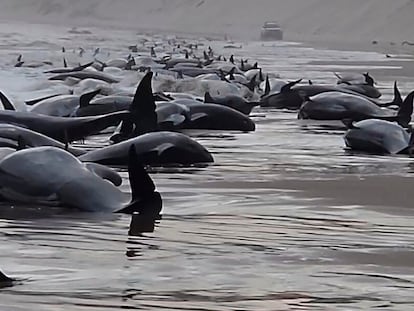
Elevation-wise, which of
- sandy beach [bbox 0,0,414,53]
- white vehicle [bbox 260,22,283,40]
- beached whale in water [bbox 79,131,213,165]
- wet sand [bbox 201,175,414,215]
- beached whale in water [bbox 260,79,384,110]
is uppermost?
sandy beach [bbox 0,0,414,53]

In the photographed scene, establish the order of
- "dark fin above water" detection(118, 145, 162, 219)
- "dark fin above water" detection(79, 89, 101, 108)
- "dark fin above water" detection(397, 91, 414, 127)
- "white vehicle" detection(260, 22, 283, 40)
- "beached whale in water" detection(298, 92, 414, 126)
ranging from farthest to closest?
"white vehicle" detection(260, 22, 283, 40), "beached whale in water" detection(298, 92, 414, 126), "dark fin above water" detection(397, 91, 414, 127), "dark fin above water" detection(79, 89, 101, 108), "dark fin above water" detection(118, 145, 162, 219)

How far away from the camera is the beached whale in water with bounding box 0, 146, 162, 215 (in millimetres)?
4453

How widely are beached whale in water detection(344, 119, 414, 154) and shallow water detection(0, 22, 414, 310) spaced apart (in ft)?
3.52

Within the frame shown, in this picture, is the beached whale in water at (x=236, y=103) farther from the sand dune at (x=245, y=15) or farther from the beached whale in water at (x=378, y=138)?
the sand dune at (x=245, y=15)

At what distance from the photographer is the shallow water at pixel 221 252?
10.0 feet

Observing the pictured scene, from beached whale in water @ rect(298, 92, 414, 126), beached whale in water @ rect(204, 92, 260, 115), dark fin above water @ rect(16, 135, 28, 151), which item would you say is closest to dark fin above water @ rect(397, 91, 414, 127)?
beached whale in water @ rect(298, 92, 414, 126)

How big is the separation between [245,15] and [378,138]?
219 ft

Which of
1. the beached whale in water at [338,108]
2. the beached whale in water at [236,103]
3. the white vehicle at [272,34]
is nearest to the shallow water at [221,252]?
the beached whale in water at [338,108]

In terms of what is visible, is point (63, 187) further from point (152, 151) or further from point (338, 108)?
point (338, 108)

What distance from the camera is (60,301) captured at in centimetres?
297

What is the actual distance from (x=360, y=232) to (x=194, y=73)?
37.9 feet

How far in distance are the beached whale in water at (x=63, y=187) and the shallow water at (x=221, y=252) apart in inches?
3.5

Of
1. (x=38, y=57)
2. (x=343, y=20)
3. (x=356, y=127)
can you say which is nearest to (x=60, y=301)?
(x=356, y=127)

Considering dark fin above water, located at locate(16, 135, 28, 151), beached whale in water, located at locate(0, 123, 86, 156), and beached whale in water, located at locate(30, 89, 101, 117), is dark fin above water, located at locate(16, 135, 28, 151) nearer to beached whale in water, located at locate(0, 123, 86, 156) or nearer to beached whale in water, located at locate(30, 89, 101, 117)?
beached whale in water, located at locate(0, 123, 86, 156)
